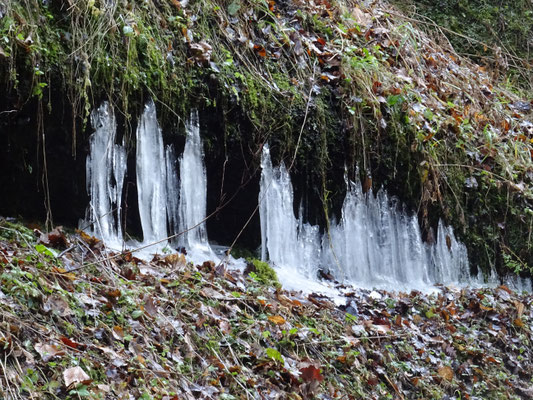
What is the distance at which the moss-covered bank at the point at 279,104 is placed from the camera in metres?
5.28

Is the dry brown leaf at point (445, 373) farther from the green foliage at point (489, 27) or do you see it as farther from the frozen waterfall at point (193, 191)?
the green foliage at point (489, 27)

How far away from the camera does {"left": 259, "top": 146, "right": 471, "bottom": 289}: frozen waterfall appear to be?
643 centimetres

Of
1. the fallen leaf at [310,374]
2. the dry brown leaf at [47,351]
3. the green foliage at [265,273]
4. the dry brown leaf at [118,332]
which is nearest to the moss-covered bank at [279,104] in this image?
the green foliage at [265,273]

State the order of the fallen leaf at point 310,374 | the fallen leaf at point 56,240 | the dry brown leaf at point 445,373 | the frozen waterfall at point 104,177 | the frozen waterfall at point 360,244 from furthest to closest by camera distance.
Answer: the frozen waterfall at point 360,244, the frozen waterfall at point 104,177, the dry brown leaf at point 445,373, the fallen leaf at point 56,240, the fallen leaf at point 310,374

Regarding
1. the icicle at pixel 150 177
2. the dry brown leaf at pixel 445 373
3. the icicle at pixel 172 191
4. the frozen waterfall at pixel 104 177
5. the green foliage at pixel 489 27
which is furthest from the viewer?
the green foliage at pixel 489 27

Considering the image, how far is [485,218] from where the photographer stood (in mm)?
8125

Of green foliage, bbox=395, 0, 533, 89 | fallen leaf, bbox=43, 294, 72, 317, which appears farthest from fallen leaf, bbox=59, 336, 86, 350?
green foliage, bbox=395, 0, 533, 89

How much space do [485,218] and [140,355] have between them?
18.3 ft

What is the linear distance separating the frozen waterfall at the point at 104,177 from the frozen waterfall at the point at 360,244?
4.64 feet

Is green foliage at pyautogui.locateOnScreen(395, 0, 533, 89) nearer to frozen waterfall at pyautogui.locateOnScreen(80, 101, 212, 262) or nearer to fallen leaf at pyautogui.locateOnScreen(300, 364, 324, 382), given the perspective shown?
frozen waterfall at pyautogui.locateOnScreen(80, 101, 212, 262)

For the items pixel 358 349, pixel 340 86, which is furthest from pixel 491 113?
pixel 358 349

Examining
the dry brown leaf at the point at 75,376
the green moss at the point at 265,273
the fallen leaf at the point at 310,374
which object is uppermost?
the dry brown leaf at the point at 75,376

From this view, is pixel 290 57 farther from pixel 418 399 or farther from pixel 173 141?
A: pixel 418 399

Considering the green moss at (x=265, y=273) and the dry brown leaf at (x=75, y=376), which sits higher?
the dry brown leaf at (x=75, y=376)
